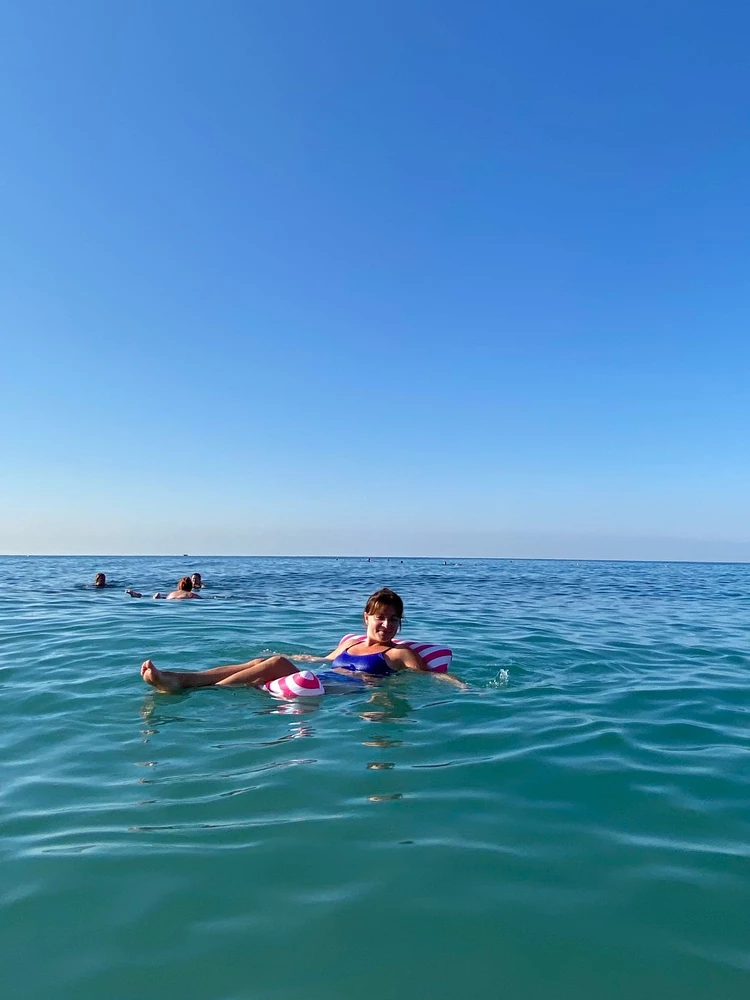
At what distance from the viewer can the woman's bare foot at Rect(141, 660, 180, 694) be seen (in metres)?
7.51

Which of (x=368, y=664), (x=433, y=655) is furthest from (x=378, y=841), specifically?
(x=433, y=655)

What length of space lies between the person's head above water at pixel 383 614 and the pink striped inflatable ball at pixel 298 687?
165cm

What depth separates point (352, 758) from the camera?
5.71m

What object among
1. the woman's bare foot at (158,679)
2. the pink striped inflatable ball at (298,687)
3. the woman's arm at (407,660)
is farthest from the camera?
the woman's arm at (407,660)

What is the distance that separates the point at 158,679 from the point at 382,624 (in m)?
3.12

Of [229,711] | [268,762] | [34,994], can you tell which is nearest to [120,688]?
[229,711]

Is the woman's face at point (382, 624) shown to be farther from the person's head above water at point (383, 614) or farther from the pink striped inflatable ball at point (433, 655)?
the pink striped inflatable ball at point (433, 655)

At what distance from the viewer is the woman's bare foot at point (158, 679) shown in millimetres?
7508

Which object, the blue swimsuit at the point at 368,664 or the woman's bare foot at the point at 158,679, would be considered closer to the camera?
the woman's bare foot at the point at 158,679

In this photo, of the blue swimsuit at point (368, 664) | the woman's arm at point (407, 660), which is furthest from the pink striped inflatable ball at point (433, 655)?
the blue swimsuit at point (368, 664)

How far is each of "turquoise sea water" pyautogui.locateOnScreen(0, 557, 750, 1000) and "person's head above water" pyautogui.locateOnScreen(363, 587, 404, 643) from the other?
0.72 metres

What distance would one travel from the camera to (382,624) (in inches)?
363

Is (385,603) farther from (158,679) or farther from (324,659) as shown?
(158,679)

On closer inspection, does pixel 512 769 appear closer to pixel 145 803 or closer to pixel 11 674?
pixel 145 803
